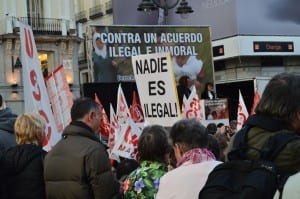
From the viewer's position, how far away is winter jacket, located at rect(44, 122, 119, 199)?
14.1 ft

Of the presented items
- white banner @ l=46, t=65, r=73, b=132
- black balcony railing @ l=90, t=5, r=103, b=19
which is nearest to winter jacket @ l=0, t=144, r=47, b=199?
white banner @ l=46, t=65, r=73, b=132

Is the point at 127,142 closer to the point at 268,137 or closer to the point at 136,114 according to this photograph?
the point at 136,114

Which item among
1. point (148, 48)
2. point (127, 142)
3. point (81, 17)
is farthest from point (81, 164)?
point (81, 17)

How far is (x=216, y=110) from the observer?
48.6ft

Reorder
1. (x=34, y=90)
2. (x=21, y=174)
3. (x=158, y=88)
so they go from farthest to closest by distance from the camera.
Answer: (x=158, y=88), (x=34, y=90), (x=21, y=174)

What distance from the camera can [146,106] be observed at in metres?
9.02

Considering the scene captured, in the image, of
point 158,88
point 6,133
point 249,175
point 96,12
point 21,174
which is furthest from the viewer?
point 96,12

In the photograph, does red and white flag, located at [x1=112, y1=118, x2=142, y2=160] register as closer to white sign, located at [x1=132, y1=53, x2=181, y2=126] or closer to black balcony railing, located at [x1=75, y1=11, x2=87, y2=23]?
white sign, located at [x1=132, y1=53, x2=181, y2=126]

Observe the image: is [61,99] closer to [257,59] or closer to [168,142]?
[168,142]

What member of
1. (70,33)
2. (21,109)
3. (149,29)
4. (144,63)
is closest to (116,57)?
(149,29)

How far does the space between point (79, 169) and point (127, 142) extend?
12.9 feet

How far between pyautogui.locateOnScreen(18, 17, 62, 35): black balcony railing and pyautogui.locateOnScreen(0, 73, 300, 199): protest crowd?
3125 cm

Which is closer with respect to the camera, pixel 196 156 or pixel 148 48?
pixel 196 156

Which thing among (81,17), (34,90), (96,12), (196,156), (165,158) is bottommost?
(165,158)
